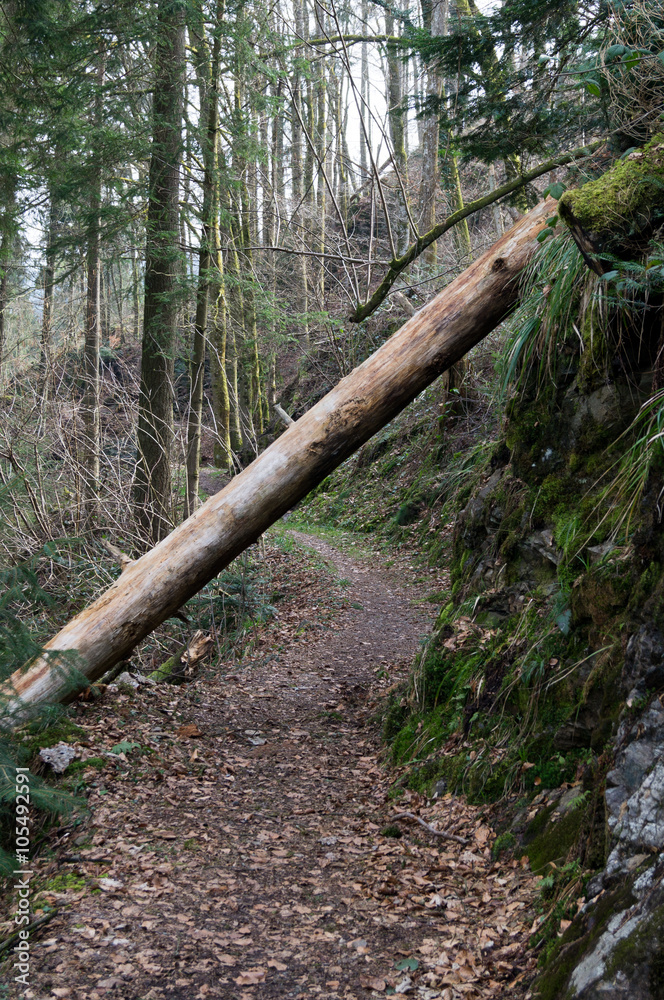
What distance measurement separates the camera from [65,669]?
4988 millimetres

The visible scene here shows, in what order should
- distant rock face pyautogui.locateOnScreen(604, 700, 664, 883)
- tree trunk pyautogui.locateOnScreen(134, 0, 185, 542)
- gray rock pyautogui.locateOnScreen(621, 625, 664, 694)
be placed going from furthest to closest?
tree trunk pyautogui.locateOnScreen(134, 0, 185, 542)
gray rock pyautogui.locateOnScreen(621, 625, 664, 694)
distant rock face pyautogui.locateOnScreen(604, 700, 664, 883)

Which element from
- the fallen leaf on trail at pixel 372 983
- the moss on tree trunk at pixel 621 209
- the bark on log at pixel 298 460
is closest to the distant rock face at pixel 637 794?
the fallen leaf on trail at pixel 372 983

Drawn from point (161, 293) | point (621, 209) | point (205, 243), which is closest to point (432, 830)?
point (621, 209)

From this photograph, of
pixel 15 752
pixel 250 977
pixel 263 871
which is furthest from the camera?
pixel 15 752

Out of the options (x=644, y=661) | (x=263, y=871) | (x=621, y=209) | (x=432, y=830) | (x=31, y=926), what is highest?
(x=621, y=209)

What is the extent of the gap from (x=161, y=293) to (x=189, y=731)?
5.52 metres

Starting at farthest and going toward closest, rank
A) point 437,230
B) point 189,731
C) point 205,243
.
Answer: point 205,243 < point 437,230 < point 189,731

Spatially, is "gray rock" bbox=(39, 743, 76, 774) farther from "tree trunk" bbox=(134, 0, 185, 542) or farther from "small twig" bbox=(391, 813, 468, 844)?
"tree trunk" bbox=(134, 0, 185, 542)

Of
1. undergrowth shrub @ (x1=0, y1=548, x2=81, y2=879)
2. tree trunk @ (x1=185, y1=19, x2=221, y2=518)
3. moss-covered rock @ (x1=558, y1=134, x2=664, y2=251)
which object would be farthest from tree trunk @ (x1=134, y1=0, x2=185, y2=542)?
moss-covered rock @ (x1=558, y1=134, x2=664, y2=251)

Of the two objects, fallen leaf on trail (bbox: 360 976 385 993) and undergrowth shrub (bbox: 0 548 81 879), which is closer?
fallen leaf on trail (bbox: 360 976 385 993)

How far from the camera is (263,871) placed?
3822 millimetres

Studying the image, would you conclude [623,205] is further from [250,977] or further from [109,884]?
[109,884]

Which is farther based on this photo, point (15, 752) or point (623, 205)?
point (15, 752)

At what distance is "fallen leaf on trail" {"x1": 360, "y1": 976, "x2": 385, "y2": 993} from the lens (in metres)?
2.77
